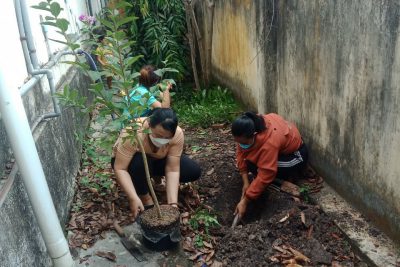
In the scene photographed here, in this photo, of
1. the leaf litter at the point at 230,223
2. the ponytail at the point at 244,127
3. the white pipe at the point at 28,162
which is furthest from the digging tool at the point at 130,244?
the ponytail at the point at 244,127

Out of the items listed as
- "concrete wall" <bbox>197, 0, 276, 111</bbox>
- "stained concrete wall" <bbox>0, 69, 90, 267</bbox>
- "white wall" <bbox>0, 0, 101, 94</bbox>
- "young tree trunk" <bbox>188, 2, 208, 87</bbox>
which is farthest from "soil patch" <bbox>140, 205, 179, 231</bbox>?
"young tree trunk" <bbox>188, 2, 208, 87</bbox>

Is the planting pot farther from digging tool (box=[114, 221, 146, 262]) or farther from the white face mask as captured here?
the white face mask

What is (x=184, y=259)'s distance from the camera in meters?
3.10

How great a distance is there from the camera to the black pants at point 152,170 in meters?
3.53

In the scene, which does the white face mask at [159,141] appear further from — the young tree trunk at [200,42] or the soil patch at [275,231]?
the young tree trunk at [200,42]

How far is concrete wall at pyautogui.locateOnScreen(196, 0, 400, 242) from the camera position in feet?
8.95

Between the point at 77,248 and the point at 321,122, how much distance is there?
2491 millimetres

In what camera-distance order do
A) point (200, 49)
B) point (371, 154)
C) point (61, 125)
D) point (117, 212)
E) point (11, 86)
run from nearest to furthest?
point (11, 86) → point (371, 154) → point (117, 212) → point (61, 125) → point (200, 49)

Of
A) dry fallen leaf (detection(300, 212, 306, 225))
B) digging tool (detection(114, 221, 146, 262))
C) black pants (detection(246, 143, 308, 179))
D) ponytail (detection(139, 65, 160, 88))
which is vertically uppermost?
ponytail (detection(139, 65, 160, 88))

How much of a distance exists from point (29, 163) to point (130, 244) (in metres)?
1.21

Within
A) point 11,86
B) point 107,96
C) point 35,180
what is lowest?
point 35,180

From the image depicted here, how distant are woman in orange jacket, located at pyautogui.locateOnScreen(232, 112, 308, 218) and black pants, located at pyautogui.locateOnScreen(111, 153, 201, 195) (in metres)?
0.51

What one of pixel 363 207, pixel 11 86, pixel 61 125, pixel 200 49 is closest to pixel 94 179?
pixel 61 125

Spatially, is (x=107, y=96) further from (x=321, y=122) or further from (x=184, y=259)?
(x=321, y=122)
